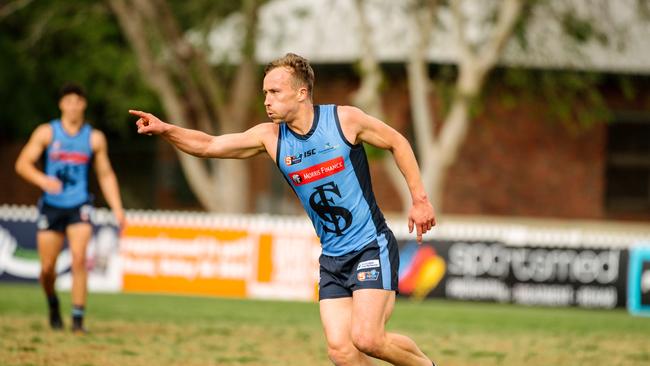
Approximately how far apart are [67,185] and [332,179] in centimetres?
489

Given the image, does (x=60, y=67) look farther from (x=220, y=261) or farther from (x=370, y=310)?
(x=370, y=310)

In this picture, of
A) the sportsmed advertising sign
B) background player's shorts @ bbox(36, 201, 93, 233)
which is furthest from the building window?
background player's shorts @ bbox(36, 201, 93, 233)

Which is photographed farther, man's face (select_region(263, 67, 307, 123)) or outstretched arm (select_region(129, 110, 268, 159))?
outstretched arm (select_region(129, 110, 268, 159))

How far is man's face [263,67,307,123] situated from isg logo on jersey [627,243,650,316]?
39.0 ft

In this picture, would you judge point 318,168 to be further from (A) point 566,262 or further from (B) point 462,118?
(B) point 462,118

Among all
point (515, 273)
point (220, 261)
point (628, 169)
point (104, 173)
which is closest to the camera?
point (104, 173)

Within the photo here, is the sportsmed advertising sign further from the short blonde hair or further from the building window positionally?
the short blonde hair

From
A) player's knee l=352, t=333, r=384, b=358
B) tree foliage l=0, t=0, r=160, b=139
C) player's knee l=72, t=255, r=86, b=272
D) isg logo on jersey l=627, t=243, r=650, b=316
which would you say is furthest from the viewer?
tree foliage l=0, t=0, r=160, b=139

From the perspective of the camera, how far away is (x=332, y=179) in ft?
24.0

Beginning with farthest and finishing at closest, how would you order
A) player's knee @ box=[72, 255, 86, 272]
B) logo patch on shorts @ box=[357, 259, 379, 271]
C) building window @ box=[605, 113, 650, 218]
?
building window @ box=[605, 113, 650, 218]
player's knee @ box=[72, 255, 86, 272]
logo patch on shorts @ box=[357, 259, 379, 271]

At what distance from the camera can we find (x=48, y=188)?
36.1ft

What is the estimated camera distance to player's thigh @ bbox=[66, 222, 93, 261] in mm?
11320

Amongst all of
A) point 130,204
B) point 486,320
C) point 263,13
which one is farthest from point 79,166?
point 130,204

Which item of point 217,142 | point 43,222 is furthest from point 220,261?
point 217,142
